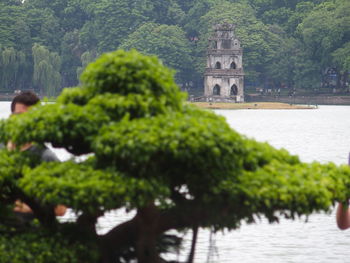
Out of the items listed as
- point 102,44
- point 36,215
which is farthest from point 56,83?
point 36,215

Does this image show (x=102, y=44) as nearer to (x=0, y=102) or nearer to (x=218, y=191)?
(x=0, y=102)

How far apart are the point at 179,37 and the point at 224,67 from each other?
327 inches

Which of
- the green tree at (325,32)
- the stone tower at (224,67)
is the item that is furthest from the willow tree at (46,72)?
the green tree at (325,32)

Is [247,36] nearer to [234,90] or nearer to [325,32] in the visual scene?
[325,32]

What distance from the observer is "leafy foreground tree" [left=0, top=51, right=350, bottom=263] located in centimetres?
682

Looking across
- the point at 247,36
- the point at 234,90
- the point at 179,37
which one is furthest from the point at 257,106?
the point at 179,37

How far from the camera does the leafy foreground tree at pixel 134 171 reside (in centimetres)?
682

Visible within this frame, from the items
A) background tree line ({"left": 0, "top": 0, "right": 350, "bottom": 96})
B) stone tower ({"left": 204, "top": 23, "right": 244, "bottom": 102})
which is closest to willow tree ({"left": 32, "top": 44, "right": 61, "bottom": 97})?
background tree line ({"left": 0, "top": 0, "right": 350, "bottom": 96})

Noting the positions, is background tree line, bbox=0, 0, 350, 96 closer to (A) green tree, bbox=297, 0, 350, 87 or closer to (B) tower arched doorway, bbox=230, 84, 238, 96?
(A) green tree, bbox=297, 0, 350, 87

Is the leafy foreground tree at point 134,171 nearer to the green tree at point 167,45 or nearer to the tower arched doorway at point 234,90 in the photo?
the tower arched doorway at point 234,90

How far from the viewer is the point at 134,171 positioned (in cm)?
696

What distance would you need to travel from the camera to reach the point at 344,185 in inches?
308

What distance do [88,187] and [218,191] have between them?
0.87 m

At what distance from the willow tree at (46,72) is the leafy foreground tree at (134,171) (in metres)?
85.9
